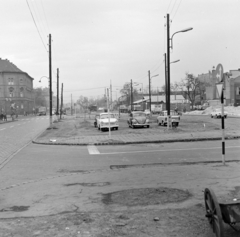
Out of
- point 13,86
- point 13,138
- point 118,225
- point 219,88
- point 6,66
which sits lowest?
point 13,138

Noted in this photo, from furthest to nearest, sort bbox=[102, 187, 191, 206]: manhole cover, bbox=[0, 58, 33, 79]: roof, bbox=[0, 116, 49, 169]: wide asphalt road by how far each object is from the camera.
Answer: bbox=[0, 58, 33, 79]: roof, bbox=[0, 116, 49, 169]: wide asphalt road, bbox=[102, 187, 191, 206]: manhole cover

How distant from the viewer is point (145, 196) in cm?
571

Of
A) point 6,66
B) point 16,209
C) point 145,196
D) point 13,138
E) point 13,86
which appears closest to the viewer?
point 16,209

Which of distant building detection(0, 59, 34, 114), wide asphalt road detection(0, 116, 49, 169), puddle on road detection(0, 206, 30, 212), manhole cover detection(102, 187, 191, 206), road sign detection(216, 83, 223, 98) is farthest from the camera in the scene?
distant building detection(0, 59, 34, 114)

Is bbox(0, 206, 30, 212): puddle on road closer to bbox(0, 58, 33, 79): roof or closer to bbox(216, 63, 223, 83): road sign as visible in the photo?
bbox(216, 63, 223, 83): road sign

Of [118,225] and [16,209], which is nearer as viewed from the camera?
[118,225]

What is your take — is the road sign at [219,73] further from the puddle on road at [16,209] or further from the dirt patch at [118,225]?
the puddle on road at [16,209]

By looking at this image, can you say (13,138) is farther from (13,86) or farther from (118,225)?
(13,86)

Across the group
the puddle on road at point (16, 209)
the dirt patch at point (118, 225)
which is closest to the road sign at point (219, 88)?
the dirt patch at point (118, 225)

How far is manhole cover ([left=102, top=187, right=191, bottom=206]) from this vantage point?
17.7 feet

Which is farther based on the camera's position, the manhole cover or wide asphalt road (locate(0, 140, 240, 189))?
wide asphalt road (locate(0, 140, 240, 189))

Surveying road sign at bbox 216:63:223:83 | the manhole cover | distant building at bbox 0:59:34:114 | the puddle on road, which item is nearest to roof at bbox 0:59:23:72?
distant building at bbox 0:59:34:114

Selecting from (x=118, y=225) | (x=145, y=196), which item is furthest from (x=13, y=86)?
(x=118, y=225)

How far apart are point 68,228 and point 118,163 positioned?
564cm
